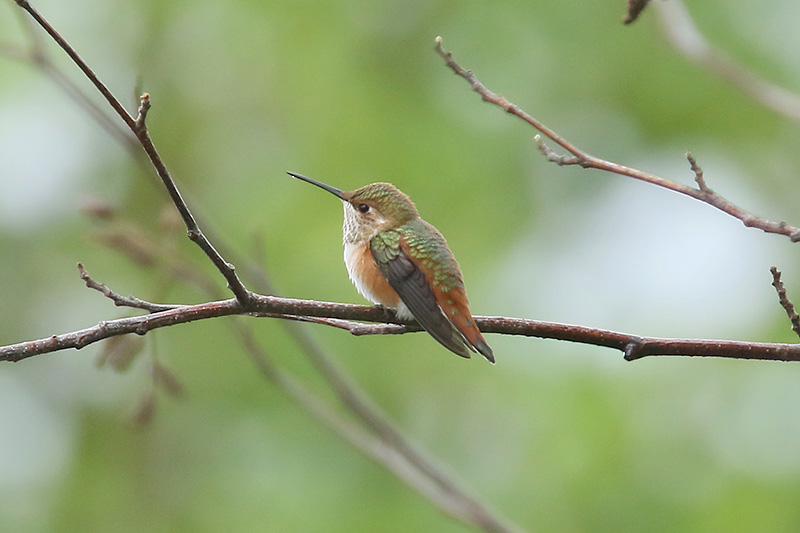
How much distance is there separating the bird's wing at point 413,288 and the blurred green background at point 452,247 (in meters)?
3.13

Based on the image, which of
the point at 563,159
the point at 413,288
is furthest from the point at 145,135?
the point at 413,288

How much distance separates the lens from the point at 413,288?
392 cm

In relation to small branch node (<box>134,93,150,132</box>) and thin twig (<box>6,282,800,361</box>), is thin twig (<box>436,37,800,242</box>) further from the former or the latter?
small branch node (<box>134,93,150,132</box>)

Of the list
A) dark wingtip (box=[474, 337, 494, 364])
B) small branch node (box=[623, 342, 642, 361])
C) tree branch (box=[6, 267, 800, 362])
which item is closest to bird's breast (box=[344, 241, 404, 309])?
dark wingtip (box=[474, 337, 494, 364])

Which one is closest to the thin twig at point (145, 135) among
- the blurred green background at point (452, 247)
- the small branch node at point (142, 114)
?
the small branch node at point (142, 114)

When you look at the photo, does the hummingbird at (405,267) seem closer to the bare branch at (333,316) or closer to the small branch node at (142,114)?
the bare branch at (333,316)

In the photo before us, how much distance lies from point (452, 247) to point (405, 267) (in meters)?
4.66

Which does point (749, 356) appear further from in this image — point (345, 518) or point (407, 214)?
point (345, 518)

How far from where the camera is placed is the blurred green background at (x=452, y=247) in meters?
7.49

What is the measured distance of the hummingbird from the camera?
11.8ft

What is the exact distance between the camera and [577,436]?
721cm

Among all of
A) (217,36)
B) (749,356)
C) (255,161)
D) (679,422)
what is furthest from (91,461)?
(749,356)

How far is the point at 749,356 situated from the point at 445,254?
1820mm

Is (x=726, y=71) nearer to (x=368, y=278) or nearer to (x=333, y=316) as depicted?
(x=368, y=278)
